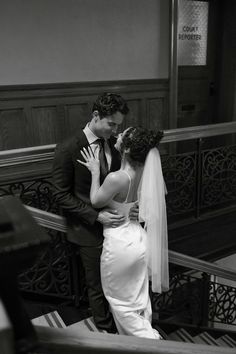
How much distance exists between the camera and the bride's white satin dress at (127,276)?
2082 mm

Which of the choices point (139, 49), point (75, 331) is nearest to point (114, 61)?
point (139, 49)

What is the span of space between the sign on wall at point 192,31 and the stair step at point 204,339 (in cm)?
372

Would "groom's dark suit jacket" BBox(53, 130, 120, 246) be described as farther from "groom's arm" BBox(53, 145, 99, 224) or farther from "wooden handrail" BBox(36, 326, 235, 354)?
"wooden handrail" BBox(36, 326, 235, 354)

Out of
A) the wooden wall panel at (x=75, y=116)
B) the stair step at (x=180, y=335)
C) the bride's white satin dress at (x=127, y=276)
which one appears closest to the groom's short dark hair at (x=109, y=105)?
the bride's white satin dress at (x=127, y=276)

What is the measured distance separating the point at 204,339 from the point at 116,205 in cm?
196

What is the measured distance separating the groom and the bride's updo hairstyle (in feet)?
0.40

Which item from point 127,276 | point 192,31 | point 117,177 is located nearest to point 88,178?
point 117,177

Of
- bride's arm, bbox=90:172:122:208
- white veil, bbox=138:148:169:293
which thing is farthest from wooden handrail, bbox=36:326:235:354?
white veil, bbox=138:148:169:293

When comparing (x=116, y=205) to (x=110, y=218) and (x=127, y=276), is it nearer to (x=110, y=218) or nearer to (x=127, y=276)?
(x=110, y=218)

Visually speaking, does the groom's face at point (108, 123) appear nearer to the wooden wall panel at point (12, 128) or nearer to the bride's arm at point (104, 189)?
the bride's arm at point (104, 189)

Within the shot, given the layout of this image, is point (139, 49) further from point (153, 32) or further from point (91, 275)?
point (91, 275)

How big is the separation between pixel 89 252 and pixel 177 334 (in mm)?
1583

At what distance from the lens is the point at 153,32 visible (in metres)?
4.71

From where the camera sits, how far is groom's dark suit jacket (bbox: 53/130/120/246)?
2025mm
